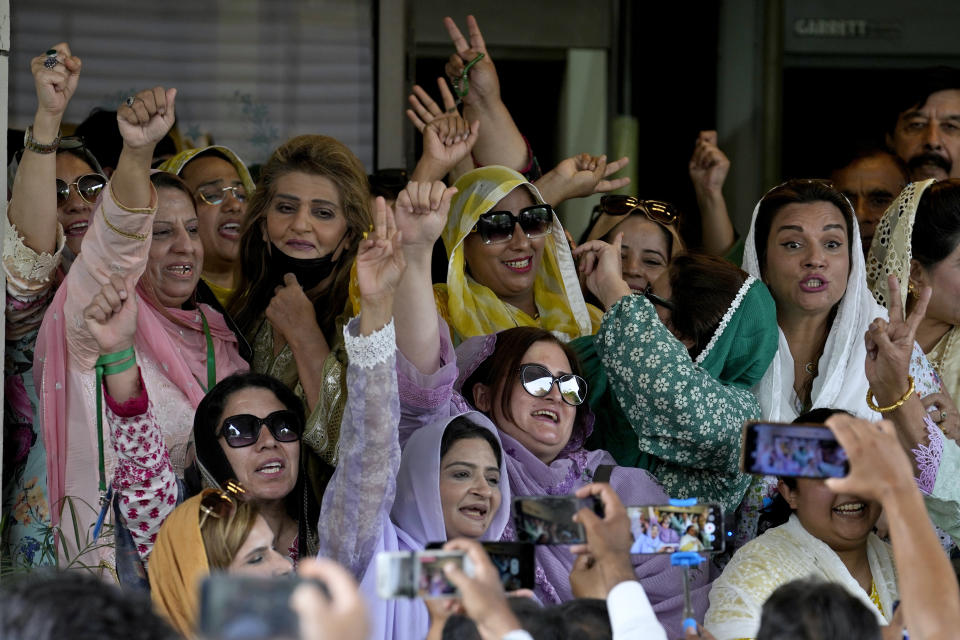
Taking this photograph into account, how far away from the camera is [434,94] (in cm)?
682

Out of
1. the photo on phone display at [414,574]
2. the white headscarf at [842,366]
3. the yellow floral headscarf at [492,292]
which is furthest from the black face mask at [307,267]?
the photo on phone display at [414,574]

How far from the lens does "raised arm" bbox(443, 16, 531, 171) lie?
455 centimetres

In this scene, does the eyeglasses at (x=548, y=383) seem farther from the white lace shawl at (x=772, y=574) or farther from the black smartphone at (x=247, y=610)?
the black smartphone at (x=247, y=610)

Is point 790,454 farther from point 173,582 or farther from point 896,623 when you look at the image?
point 173,582

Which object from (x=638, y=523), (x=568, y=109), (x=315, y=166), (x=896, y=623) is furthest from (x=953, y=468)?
(x=568, y=109)

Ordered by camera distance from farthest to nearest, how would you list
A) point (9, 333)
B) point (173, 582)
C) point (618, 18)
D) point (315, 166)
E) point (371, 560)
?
point (618, 18), point (315, 166), point (9, 333), point (371, 560), point (173, 582)

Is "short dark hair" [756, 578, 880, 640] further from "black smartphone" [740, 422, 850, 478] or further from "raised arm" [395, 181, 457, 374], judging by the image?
"raised arm" [395, 181, 457, 374]

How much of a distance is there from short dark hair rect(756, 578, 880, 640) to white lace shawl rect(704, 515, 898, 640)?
39.9 inches

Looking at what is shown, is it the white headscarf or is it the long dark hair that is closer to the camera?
the white headscarf

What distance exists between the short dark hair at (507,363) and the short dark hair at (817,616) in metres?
1.57

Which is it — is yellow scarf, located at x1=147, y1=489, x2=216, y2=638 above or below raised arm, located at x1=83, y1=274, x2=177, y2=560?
below

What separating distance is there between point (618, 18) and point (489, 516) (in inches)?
147

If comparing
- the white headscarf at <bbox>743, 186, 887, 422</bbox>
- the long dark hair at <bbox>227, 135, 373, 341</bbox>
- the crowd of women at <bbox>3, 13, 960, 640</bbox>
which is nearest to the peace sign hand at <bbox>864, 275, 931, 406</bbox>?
the crowd of women at <bbox>3, 13, 960, 640</bbox>

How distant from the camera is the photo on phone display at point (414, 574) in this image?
223 centimetres
